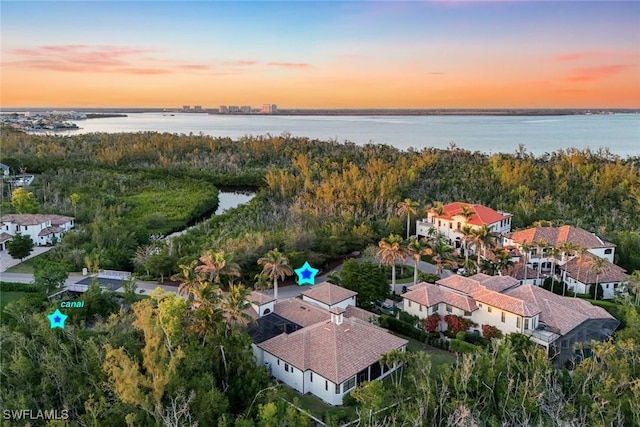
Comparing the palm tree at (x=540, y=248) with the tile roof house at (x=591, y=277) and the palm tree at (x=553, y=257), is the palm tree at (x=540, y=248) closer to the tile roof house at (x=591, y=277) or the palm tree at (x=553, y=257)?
the palm tree at (x=553, y=257)

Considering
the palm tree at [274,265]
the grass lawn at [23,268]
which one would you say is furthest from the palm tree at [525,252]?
the grass lawn at [23,268]

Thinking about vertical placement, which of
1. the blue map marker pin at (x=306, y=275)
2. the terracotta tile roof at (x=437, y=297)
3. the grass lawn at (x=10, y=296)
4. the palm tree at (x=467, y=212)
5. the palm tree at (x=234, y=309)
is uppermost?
the palm tree at (x=467, y=212)

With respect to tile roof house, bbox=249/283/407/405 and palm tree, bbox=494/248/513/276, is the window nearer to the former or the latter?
tile roof house, bbox=249/283/407/405

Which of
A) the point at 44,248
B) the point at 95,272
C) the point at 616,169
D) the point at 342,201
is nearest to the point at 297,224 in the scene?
the point at 342,201

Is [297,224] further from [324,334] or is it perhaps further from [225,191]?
[225,191]

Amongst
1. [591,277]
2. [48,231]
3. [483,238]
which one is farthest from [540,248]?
[48,231]

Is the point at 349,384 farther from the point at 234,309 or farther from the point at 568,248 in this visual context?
the point at 568,248
